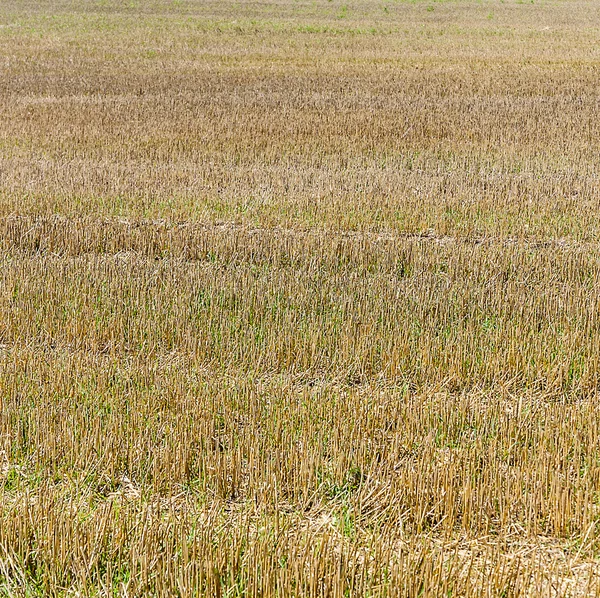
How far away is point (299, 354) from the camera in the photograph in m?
6.21

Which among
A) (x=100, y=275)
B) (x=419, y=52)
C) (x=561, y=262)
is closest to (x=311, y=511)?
(x=100, y=275)

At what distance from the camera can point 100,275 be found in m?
7.88

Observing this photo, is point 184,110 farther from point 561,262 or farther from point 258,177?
point 561,262

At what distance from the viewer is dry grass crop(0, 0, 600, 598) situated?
3828mm

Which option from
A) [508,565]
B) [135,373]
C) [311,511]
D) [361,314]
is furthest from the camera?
[361,314]

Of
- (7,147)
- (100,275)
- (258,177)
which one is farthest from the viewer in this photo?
(7,147)

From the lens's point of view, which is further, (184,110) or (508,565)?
(184,110)

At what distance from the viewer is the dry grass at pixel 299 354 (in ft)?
12.6

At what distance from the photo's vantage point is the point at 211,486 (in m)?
4.48

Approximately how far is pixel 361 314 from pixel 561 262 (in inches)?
91.9

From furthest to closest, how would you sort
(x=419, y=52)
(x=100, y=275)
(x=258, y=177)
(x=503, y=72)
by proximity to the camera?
(x=419, y=52), (x=503, y=72), (x=258, y=177), (x=100, y=275)

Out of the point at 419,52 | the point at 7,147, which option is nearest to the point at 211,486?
the point at 7,147

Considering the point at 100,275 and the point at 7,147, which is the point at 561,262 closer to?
the point at 100,275

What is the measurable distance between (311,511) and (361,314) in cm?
269
